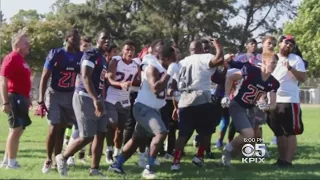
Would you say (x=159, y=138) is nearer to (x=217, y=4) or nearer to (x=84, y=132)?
(x=84, y=132)

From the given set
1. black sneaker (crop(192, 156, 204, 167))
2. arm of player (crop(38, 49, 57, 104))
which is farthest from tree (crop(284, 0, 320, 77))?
arm of player (crop(38, 49, 57, 104))

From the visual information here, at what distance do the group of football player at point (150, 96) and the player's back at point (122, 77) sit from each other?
0.05 feet

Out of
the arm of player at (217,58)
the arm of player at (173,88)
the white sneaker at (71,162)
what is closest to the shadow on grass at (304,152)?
the arm of player at (217,58)

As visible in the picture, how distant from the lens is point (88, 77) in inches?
282

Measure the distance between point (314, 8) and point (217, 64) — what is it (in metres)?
42.5

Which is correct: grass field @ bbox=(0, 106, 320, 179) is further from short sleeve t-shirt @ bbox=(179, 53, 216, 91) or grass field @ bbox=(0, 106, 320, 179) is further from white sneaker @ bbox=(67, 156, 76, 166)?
short sleeve t-shirt @ bbox=(179, 53, 216, 91)

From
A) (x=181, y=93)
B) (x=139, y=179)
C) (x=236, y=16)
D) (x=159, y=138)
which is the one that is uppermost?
(x=236, y=16)

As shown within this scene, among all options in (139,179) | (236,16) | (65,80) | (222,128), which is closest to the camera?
(139,179)

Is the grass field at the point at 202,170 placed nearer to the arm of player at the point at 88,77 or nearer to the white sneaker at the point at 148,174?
the white sneaker at the point at 148,174

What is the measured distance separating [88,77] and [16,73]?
150 centimetres

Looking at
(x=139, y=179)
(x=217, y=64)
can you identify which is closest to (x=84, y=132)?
(x=139, y=179)

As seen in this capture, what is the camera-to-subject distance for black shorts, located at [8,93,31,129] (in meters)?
8.02

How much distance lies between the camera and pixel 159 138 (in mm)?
7391

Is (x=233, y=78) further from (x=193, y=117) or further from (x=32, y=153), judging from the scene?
(x=32, y=153)
